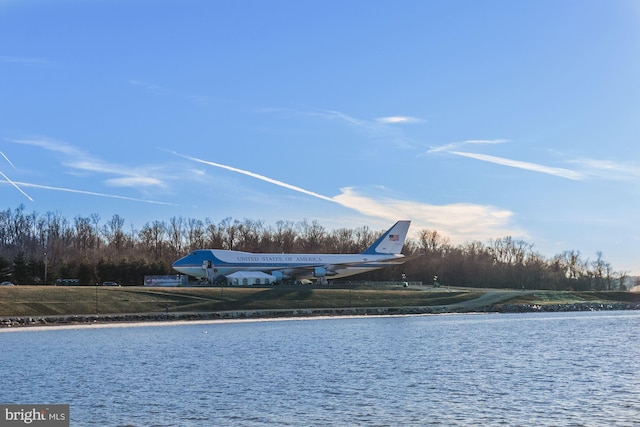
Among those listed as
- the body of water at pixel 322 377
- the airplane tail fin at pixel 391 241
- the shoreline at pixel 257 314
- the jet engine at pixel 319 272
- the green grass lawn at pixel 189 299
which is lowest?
the body of water at pixel 322 377

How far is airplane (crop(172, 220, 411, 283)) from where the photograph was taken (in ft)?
325

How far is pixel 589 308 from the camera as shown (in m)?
112

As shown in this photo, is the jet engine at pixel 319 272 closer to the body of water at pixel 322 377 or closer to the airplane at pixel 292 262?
the airplane at pixel 292 262

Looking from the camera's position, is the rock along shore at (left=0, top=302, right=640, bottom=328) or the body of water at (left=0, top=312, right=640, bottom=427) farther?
the rock along shore at (left=0, top=302, right=640, bottom=328)

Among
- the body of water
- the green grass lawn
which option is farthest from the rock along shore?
the body of water

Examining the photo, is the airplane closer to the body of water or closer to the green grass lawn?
the green grass lawn

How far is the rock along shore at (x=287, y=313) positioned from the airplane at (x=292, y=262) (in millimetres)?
15654

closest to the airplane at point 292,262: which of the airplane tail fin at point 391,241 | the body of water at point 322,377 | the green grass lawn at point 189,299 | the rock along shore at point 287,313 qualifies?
the airplane tail fin at point 391,241

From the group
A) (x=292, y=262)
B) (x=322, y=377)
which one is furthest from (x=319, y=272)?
(x=322, y=377)

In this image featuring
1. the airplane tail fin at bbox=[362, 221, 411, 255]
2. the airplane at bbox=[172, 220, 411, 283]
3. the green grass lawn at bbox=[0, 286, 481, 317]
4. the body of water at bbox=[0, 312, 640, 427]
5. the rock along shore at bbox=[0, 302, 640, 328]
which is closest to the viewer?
the body of water at bbox=[0, 312, 640, 427]

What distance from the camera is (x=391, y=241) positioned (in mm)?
115188

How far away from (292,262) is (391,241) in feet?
61.0

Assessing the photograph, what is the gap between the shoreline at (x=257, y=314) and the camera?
210ft

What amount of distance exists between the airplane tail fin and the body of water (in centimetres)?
5518
